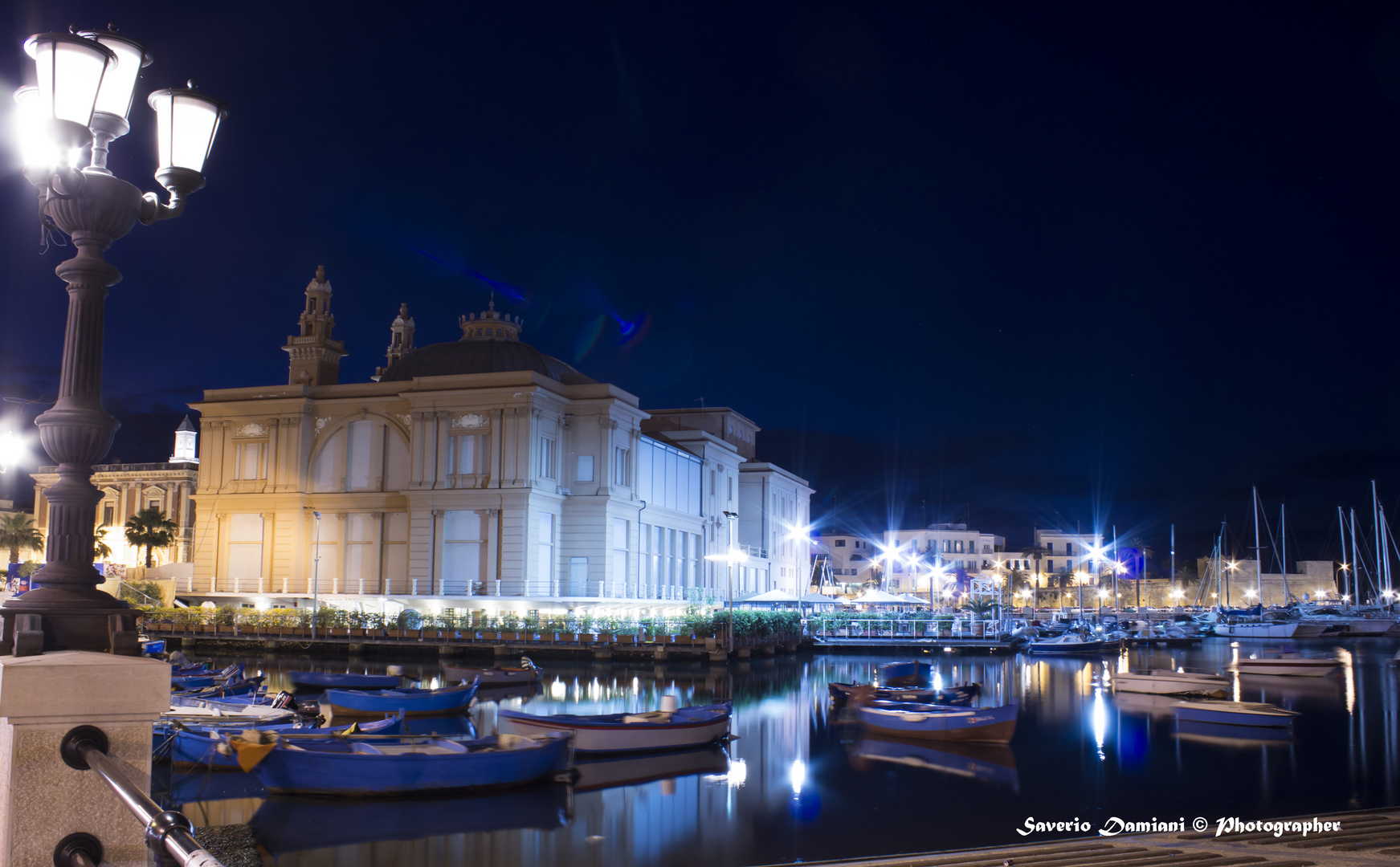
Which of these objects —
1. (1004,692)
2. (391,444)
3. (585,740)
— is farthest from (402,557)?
(585,740)

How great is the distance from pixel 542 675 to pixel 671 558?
110ft

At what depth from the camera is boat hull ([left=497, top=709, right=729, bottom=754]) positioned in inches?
1059

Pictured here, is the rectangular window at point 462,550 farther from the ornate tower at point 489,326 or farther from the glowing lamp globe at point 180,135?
the glowing lamp globe at point 180,135

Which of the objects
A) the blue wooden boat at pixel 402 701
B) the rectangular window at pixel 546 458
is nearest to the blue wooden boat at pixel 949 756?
the blue wooden boat at pixel 402 701

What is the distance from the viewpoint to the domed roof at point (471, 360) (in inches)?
2980

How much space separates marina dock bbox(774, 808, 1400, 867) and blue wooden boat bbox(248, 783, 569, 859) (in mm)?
6861

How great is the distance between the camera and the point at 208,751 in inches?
928

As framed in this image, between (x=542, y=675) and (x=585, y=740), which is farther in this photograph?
(x=542, y=675)

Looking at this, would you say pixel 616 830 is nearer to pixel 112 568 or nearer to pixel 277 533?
pixel 277 533

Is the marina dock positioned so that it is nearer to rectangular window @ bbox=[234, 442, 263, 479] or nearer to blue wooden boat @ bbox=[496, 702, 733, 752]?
blue wooden boat @ bbox=[496, 702, 733, 752]

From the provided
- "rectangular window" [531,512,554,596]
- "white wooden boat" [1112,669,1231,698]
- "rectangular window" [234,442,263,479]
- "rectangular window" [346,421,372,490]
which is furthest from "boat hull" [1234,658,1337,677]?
"rectangular window" [234,442,263,479]

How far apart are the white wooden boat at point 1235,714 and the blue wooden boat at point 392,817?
2331 cm

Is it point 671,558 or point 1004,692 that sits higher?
point 671,558

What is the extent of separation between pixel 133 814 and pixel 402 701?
29.1m
